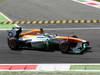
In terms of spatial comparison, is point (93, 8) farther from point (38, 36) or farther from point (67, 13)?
point (38, 36)

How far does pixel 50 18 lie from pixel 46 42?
1174 centimetres

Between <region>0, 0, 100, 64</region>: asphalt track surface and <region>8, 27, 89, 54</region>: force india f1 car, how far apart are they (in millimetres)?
381

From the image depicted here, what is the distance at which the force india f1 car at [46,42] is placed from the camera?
23.9m

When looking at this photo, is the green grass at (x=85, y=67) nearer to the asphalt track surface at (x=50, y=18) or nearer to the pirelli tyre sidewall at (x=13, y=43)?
the asphalt track surface at (x=50, y=18)

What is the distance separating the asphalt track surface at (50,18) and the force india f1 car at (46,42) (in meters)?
0.38

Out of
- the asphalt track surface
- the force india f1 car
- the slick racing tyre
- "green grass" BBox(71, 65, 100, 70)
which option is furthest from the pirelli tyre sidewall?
"green grass" BBox(71, 65, 100, 70)

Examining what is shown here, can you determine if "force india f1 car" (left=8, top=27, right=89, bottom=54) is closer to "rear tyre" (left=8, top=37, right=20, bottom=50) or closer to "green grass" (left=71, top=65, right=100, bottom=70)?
"rear tyre" (left=8, top=37, right=20, bottom=50)

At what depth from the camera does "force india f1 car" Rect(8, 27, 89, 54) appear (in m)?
23.9

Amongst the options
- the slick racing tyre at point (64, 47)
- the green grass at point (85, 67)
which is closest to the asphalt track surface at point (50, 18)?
the slick racing tyre at point (64, 47)

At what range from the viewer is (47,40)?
2434 centimetres

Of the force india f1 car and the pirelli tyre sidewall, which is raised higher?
the force india f1 car

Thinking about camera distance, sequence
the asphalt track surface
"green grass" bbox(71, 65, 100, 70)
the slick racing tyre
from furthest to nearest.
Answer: the slick racing tyre
the asphalt track surface
"green grass" bbox(71, 65, 100, 70)

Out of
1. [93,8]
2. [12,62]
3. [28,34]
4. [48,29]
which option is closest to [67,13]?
[93,8]

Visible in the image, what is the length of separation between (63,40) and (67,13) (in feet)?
45.4
